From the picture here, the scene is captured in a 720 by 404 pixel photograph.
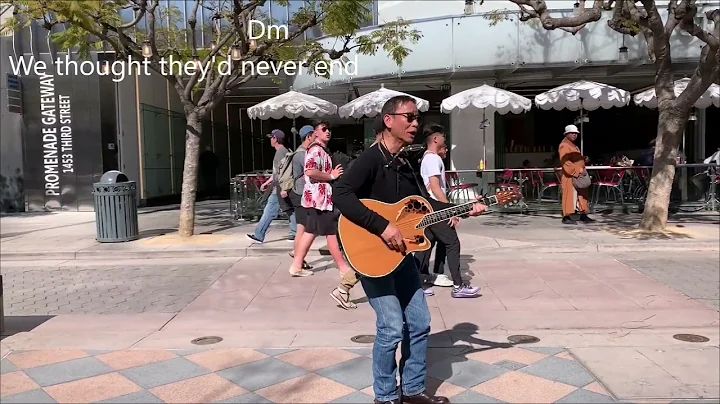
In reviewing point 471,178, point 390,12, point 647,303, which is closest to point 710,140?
point 471,178

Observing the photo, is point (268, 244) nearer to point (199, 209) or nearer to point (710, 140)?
point (199, 209)

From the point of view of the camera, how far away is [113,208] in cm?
1082

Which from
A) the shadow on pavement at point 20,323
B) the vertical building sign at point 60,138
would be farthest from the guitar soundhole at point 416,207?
the vertical building sign at point 60,138

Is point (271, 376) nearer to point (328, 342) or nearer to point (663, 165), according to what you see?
point (328, 342)

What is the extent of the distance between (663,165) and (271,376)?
8857 mm

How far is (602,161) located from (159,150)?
45.8 feet

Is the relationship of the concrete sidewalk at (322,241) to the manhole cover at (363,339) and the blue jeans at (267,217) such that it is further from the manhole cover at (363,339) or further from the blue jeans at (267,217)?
the manhole cover at (363,339)

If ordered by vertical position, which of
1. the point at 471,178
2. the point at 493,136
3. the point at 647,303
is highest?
the point at 493,136

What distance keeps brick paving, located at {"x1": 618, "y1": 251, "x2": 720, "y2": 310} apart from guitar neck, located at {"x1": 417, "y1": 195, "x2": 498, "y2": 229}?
3771mm

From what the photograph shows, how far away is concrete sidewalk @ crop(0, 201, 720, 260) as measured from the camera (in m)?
9.83

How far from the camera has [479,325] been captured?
18.5 ft

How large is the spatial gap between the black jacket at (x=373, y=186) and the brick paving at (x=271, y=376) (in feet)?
4.14

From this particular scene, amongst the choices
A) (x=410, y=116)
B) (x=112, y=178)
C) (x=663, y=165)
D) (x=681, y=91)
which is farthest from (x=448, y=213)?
(x=681, y=91)

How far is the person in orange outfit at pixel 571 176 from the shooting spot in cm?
1225
